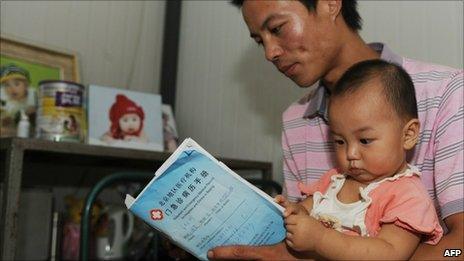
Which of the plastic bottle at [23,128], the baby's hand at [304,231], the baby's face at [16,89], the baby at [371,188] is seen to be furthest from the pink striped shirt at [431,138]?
the baby's face at [16,89]

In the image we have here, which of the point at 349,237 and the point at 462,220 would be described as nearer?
the point at 349,237

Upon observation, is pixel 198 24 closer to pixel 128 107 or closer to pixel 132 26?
→ pixel 132 26

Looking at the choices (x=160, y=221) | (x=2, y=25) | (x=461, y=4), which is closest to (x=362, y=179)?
(x=160, y=221)

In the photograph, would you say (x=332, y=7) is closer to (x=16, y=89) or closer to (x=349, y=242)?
(x=349, y=242)

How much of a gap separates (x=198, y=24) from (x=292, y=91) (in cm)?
64

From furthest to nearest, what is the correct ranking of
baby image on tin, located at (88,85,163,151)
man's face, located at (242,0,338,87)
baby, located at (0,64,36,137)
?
baby image on tin, located at (88,85,163,151) → baby, located at (0,64,36,137) → man's face, located at (242,0,338,87)

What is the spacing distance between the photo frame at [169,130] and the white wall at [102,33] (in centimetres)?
18

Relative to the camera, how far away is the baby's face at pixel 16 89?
158 centimetres

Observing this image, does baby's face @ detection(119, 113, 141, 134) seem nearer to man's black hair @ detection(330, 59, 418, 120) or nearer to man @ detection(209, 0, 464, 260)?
man @ detection(209, 0, 464, 260)

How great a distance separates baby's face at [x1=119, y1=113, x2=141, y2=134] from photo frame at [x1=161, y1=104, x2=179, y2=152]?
6.5 inches

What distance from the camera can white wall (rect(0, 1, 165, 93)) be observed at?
68.6 inches

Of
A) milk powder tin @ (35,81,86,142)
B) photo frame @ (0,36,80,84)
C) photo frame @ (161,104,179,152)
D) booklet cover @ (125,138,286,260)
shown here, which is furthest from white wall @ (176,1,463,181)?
booklet cover @ (125,138,286,260)

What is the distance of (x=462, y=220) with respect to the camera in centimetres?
86

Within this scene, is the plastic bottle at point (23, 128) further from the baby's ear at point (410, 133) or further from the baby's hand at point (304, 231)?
the baby's ear at point (410, 133)
